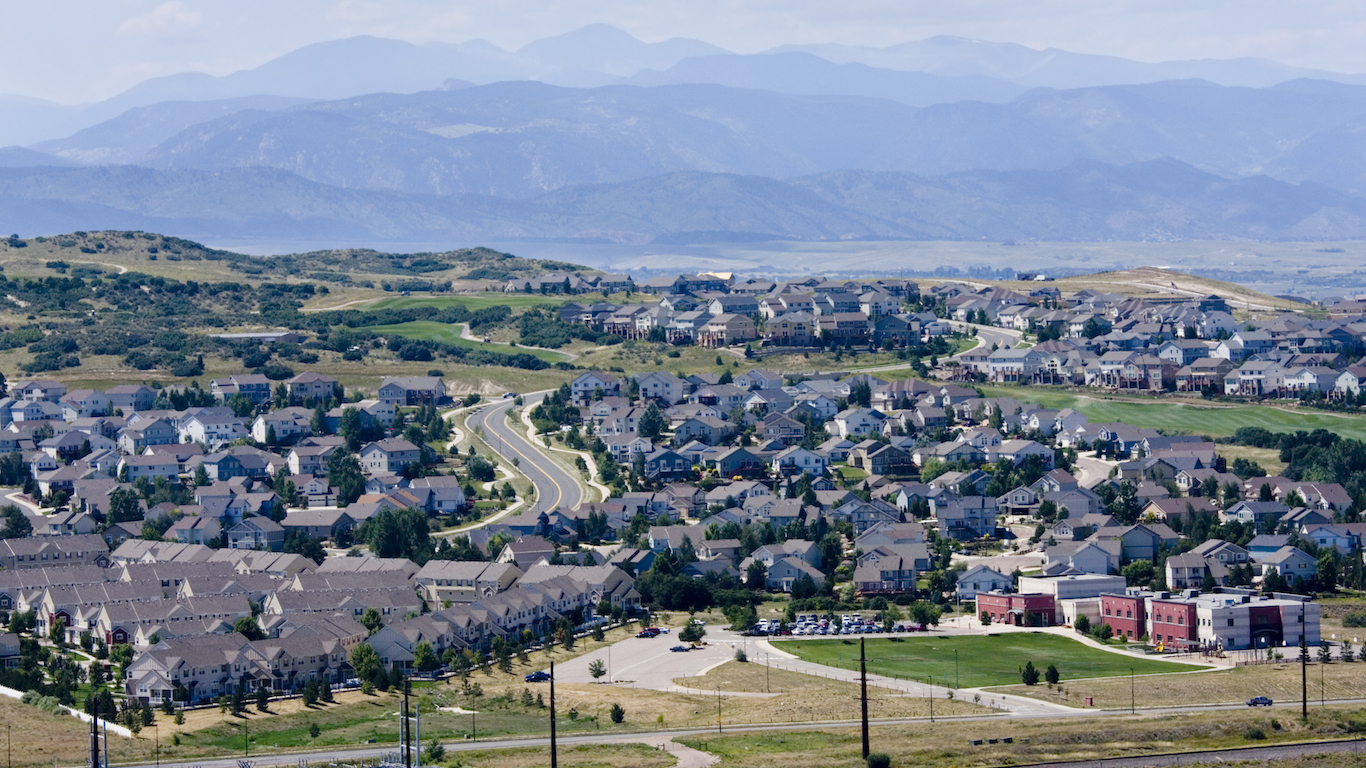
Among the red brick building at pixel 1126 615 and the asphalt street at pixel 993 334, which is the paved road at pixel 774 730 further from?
the asphalt street at pixel 993 334

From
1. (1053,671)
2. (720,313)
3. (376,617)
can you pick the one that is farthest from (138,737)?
(720,313)

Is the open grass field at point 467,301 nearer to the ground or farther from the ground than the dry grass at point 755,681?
farther from the ground

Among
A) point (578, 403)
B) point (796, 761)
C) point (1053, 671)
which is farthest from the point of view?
point (578, 403)

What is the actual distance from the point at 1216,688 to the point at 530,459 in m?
44.5

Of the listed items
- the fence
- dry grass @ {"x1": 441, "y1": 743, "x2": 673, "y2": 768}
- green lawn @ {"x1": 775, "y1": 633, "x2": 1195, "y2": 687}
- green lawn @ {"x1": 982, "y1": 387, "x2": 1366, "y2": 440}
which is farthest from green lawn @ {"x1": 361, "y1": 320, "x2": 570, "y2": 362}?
dry grass @ {"x1": 441, "y1": 743, "x2": 673, "y2": 768}

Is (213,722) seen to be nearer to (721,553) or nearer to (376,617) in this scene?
(376,617)

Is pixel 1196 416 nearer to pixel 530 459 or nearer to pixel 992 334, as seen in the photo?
pixel 992 334

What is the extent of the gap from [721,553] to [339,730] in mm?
27134

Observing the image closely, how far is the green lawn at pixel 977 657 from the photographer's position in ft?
187

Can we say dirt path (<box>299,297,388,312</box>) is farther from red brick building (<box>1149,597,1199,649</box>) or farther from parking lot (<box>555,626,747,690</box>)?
red brick building (<box>1149,597,1199,649</box>)

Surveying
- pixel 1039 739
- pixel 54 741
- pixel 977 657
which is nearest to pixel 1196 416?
pixel 977 657

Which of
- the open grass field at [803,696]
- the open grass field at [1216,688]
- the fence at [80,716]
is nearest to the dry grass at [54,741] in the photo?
the fence at [80,716]

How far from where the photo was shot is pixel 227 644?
57.4 metres

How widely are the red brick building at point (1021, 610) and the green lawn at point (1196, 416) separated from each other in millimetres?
33475
